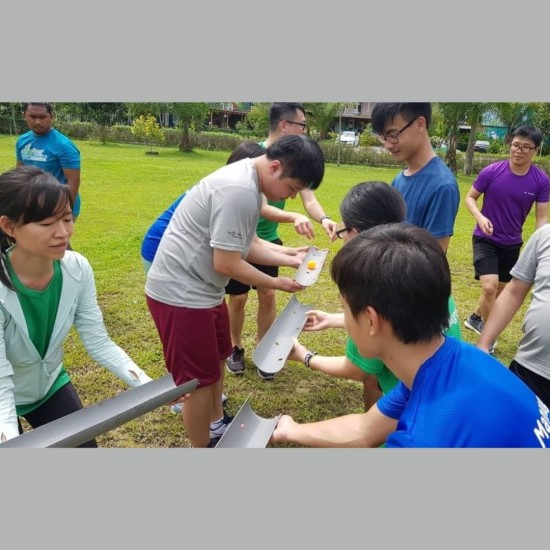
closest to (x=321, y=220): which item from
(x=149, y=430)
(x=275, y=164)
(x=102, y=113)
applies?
(x=275, y=164)

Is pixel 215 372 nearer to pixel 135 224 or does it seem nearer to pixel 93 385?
pixel 93 385

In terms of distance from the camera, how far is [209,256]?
2.37 meters

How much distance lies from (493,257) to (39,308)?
147 inches

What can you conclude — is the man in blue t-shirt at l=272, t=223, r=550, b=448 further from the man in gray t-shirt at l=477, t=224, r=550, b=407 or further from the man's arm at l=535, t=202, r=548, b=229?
the man's arm at l=535, t=202, r=548, b=229

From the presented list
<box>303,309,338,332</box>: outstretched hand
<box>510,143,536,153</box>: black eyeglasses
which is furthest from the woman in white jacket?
<box>510,143,536,153</box>: black eyeglasses

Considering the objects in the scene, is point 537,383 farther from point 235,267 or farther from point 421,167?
point 235,267

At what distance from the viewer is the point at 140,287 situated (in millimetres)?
5492

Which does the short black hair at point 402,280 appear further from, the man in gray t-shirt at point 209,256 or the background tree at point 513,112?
the background tree at point 513,112

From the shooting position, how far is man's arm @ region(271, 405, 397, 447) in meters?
1.61

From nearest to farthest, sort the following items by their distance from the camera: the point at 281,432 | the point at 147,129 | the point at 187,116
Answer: the point at 281,432 < the point at 187,116 < the point at 147,129

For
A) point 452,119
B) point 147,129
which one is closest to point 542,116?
point 452,119

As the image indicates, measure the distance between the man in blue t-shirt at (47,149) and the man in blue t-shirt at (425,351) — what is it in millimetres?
3767

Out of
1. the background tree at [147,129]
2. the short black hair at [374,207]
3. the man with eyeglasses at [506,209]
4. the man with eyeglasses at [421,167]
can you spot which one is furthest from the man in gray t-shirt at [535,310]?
the background tree at [147,129]

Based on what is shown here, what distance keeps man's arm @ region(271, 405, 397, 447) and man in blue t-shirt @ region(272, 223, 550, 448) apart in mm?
297
